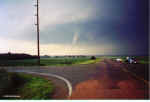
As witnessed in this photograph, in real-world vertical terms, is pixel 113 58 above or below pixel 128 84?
above

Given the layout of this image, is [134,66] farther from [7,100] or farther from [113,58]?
[7,100]

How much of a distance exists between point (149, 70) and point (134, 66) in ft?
2.59

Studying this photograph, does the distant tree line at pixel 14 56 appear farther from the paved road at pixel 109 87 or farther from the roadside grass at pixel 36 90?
the roadside grass at pixel 36 90

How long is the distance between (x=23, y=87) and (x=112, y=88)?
120 inches

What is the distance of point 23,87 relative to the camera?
3645mm

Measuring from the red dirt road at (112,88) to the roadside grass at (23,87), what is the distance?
934 millimetres

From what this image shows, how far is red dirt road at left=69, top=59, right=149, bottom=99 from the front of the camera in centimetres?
286

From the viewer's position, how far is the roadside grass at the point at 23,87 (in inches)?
125

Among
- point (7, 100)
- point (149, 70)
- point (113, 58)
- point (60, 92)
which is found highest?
point (113, 58)

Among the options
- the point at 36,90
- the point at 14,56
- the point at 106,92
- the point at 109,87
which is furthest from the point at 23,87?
the point at 109,87

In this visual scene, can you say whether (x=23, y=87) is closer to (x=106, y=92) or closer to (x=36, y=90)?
(x=36, y=90)

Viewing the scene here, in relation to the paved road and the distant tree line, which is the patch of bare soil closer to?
the paved road

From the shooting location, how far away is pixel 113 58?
3910 mm

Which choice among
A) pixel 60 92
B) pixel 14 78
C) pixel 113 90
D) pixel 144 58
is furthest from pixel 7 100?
pixel 144 58
